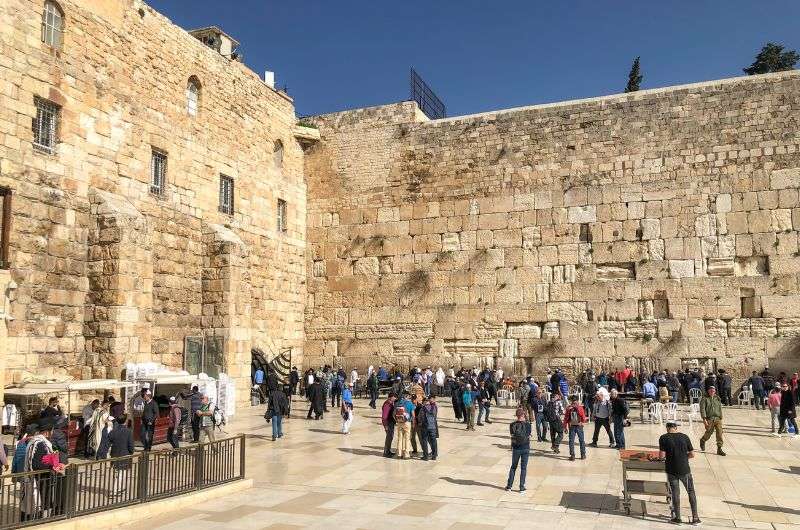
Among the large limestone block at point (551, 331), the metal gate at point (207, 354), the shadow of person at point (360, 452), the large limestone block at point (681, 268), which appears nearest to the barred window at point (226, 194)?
the metal gate at point (207, 354)

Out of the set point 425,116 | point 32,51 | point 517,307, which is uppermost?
point 425,116

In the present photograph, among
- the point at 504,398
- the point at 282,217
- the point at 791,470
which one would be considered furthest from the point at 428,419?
the point at 282,217

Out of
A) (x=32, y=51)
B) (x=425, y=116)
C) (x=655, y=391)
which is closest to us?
(x=32, y=51)

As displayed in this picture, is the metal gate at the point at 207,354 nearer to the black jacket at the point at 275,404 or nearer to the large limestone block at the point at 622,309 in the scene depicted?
the black jacket at the point at 275,404

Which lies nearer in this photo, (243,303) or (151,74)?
(151,74)

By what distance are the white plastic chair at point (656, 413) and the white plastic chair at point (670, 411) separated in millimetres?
64

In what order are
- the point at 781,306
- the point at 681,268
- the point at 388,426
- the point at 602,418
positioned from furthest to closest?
the point at 681,268, the point at 781,306, the point at 602,418, the point at 388,426

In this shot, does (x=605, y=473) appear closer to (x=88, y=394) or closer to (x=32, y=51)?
(x=88, y=394)

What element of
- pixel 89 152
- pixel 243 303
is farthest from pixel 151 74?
pixel 243 303

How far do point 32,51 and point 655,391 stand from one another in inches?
589

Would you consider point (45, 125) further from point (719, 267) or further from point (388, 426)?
point (719, 267)

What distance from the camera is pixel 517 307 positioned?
19.6m

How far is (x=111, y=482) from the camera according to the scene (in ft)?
25.5

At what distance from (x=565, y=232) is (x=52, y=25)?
1368 centimetres
